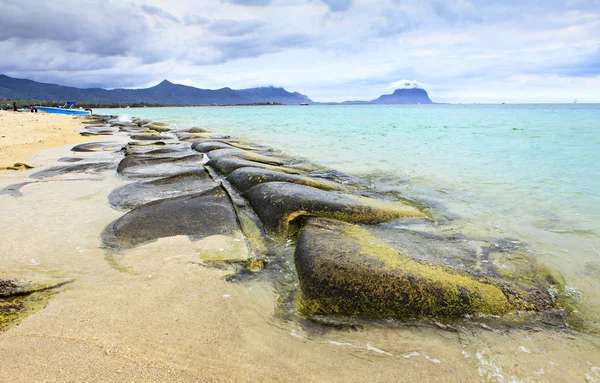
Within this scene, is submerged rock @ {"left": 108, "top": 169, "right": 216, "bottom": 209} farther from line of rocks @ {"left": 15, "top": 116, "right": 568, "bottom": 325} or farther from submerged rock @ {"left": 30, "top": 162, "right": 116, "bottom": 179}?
submerged rock @ {"left": 30, "top": 162, "right": 116, "bottom": 179}

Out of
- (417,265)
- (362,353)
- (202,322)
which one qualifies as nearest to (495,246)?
(417,265)

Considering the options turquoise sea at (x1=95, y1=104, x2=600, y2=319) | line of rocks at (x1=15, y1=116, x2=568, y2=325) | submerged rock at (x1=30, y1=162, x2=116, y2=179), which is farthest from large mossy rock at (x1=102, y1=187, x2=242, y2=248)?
submerged rock at (x1=30, y1=162, x2=116, y2=179)

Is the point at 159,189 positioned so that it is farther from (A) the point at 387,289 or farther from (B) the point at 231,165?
(A) the point at 387,289

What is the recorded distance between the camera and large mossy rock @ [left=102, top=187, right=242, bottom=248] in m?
4.45

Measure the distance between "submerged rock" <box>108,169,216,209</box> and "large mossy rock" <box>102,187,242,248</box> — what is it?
0.84m

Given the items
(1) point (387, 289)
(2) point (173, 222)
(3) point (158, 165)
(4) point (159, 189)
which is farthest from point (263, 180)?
(3) point (158, 165)

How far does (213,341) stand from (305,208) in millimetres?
2648

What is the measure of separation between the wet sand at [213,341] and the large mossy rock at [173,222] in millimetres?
682

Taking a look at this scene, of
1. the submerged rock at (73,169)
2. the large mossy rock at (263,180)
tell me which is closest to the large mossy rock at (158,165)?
the submerged rock at (73,169)

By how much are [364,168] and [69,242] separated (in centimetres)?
861

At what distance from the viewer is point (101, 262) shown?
12.5ft

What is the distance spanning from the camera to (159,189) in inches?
272

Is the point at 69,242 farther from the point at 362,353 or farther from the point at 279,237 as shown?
the point at 362,353

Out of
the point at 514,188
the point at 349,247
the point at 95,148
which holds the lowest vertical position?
the point at 514,188
